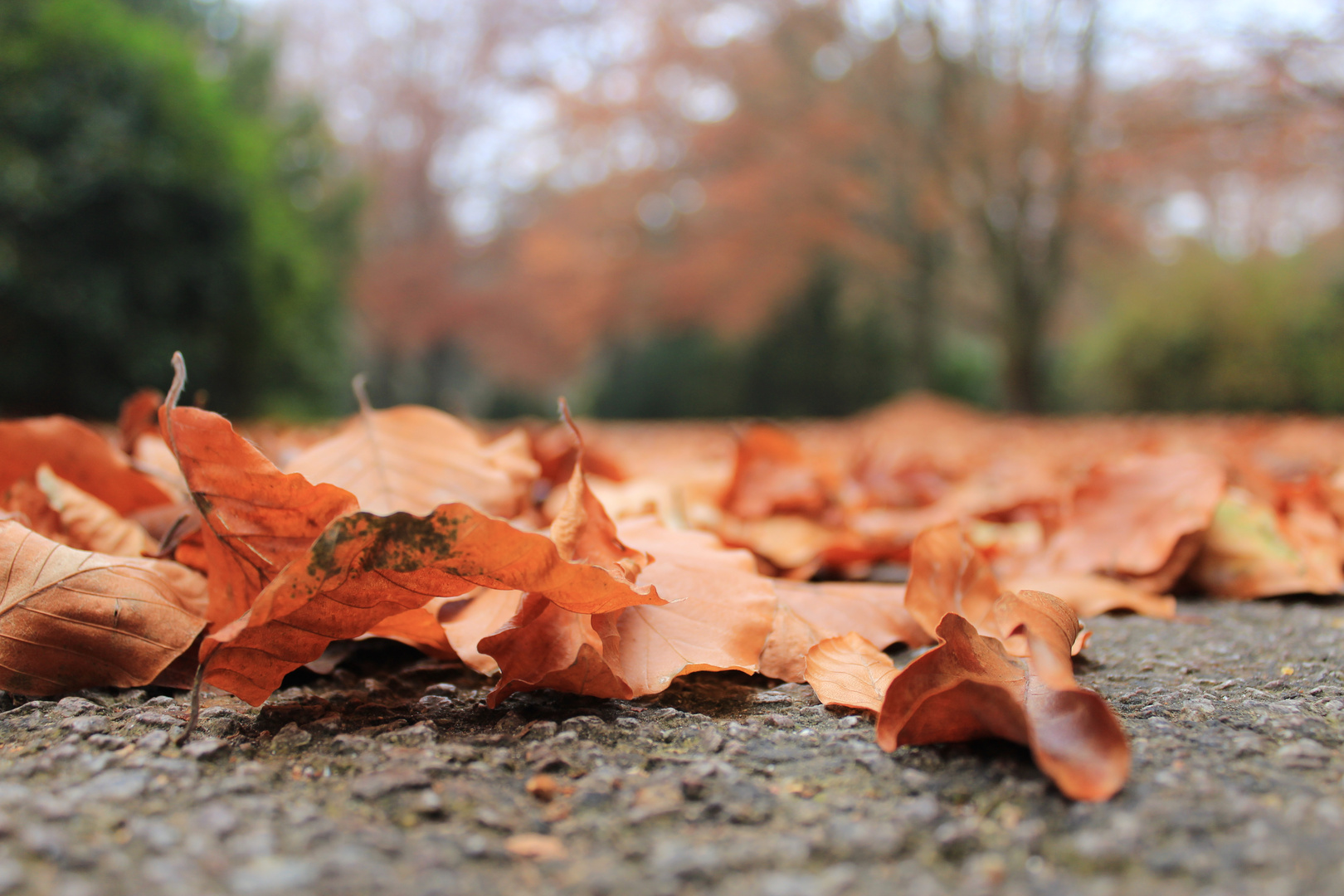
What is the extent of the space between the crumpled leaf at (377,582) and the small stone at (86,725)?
0.08 m

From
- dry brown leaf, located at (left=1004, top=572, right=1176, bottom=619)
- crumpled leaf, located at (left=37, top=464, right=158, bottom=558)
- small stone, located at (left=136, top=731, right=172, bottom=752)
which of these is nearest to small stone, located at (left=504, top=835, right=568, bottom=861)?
small stone, located at (left=136, top=731, right=172, bottom=752)

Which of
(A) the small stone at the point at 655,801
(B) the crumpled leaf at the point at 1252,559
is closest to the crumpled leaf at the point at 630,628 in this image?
(A) the small stone at the point at 655,801

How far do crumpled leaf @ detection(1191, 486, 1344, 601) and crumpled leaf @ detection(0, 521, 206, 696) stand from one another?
986 mm

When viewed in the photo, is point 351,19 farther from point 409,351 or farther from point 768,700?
point 768,700

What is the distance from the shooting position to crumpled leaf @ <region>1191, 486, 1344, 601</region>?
94cm

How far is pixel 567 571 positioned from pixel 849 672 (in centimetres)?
22

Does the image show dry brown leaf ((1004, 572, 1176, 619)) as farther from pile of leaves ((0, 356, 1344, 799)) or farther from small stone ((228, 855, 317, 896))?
small stone ((228, 855, 317, 896))

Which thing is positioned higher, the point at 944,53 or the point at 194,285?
the point at 944,53

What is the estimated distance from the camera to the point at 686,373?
480 inches

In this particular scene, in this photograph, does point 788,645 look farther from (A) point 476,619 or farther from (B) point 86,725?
(B) point 86,725

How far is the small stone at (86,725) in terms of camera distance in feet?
1.71

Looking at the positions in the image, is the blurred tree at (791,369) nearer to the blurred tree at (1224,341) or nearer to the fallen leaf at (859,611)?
the blurred tree at (1224,341)

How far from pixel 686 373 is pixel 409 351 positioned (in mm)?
5705

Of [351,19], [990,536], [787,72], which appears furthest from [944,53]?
[351,19]
